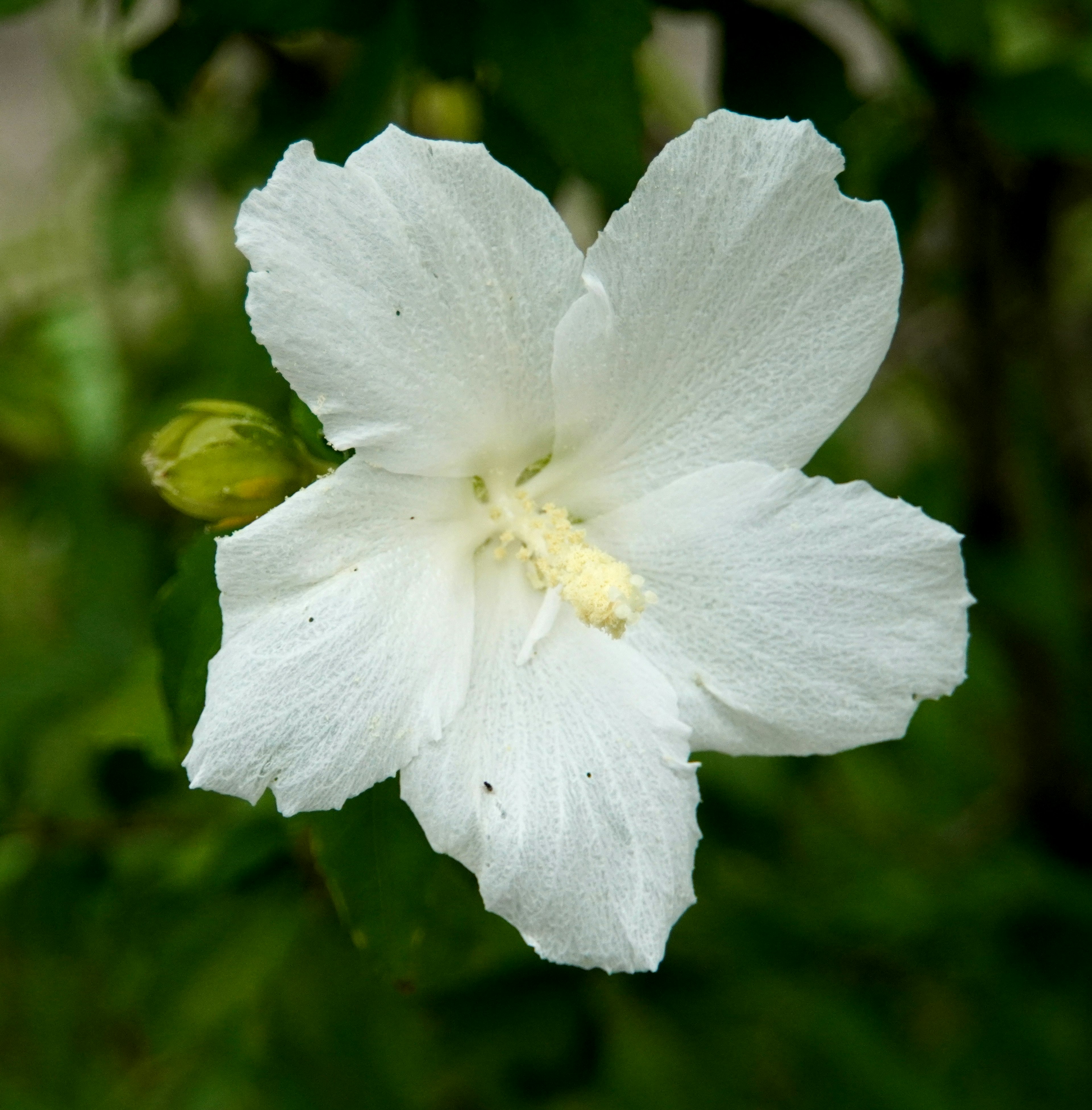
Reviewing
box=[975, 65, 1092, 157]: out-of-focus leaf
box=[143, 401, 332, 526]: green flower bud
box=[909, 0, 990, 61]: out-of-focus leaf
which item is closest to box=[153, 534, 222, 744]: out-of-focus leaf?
box=[143, 401, 332, 526]: green flower bud

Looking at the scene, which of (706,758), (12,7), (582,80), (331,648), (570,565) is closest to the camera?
(331,648)

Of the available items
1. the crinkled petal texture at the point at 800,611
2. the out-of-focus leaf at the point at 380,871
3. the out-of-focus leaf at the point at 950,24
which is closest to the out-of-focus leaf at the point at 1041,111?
the out-of-focus leaf at the point at 950,24

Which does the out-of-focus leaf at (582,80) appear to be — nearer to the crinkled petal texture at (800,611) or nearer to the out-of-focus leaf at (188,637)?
the crinkled petal texture at (800,611)

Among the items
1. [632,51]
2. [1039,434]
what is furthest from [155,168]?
[1039,434]

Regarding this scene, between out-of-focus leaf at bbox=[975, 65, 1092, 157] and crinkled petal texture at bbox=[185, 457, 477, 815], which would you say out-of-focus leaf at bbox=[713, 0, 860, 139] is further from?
crinkled petal texture at bbox=[185, 457, 477, 815]

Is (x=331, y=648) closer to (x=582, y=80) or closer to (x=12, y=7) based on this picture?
(x=582, y=80)

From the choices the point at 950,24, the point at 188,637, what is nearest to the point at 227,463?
the point at 188,637
